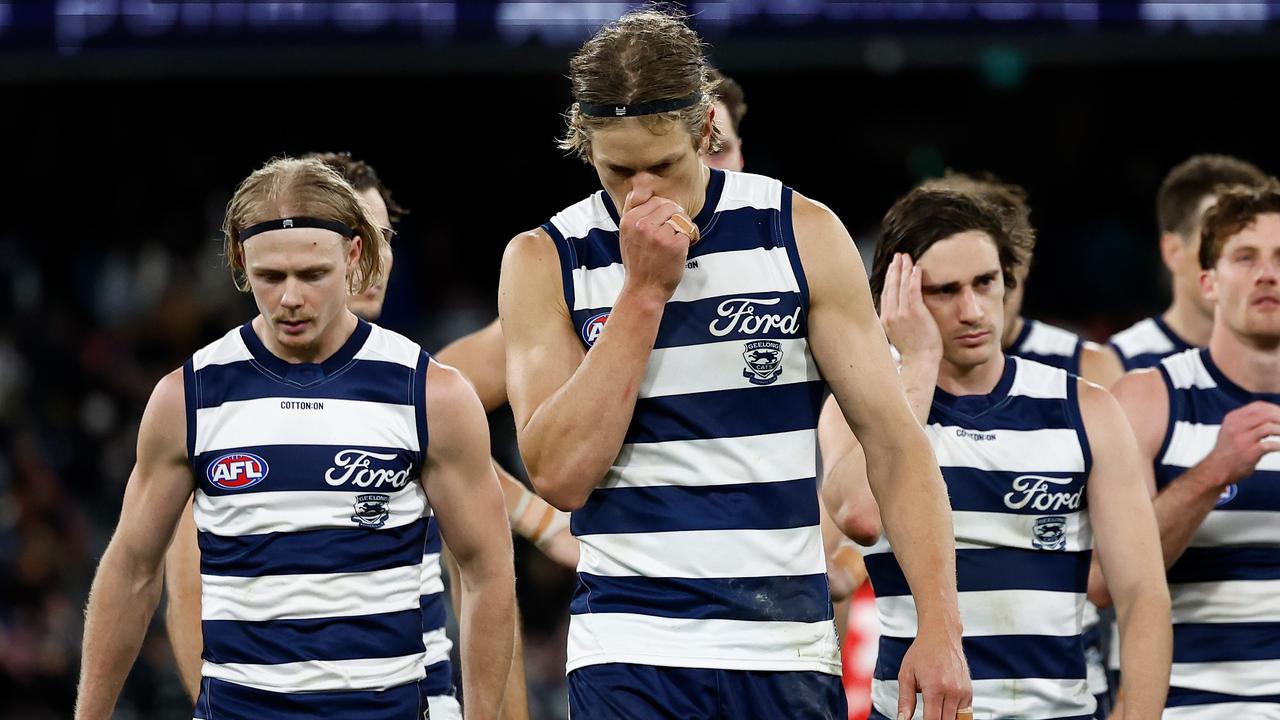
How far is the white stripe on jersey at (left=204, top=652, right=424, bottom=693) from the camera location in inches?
142

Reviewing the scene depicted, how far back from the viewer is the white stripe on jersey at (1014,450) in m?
3.85

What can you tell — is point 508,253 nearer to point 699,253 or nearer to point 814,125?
point 699,253

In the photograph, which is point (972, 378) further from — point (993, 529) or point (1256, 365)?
point (1256, 365)

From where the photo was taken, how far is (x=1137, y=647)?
3.78m

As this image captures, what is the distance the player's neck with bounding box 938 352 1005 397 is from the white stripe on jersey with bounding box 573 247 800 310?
95 centimetres

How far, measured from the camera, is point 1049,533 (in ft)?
12.6

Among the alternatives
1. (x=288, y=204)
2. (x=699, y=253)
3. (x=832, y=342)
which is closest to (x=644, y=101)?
(x=699, y=253)

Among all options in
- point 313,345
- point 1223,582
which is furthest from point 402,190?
point 1223,582

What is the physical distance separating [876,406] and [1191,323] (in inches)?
109

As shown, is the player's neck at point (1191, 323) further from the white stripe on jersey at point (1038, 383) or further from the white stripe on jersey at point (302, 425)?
the white stripe on jersey at point (302, 425)

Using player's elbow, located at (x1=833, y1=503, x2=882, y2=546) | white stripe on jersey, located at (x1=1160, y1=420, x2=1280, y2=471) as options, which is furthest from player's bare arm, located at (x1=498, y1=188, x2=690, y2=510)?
white stripe on jersey, located at (x1=1160, y1=420, x2=1280, y2=471)

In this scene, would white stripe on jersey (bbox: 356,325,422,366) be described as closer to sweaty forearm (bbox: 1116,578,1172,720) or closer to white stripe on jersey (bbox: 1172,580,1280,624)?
sweaty forearm (bbox: 1116,578,1172,720)

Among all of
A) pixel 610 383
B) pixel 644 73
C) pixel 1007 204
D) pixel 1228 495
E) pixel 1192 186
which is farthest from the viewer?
pixel 1192 186

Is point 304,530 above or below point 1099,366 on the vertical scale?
below
